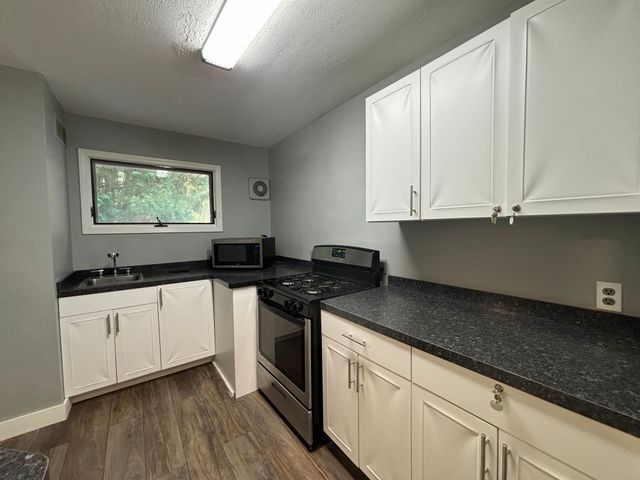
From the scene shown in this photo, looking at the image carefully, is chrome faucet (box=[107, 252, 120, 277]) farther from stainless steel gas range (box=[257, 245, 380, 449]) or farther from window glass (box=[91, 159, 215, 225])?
stainless steel gas range (box=[257, 245, 380, 449])

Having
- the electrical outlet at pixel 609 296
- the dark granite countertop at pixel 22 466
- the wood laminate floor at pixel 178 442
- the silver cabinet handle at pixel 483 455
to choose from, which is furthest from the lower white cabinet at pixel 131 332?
the electrical outlet at pixel 609 296

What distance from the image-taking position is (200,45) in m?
→ 1.49

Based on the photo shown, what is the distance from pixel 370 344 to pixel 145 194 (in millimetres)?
2738

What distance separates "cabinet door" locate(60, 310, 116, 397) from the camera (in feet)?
6.18

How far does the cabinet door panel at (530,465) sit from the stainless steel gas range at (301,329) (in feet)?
3.07

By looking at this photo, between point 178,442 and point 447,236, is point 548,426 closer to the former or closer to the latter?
point 447,236

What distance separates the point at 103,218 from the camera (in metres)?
2.51

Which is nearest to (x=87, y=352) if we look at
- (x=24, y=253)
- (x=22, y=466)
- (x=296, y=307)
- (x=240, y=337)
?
(x=24, y=253)

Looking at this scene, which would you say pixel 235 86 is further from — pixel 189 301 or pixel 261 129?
pixel 189 301

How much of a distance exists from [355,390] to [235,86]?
84.6 inches

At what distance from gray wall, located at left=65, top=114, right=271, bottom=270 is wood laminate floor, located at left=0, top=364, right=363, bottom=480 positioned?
129 centimetres

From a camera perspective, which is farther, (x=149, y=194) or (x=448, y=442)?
(x=149, y=194)

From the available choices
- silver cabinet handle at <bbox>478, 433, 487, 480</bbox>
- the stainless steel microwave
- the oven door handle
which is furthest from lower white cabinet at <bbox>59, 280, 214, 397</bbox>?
silver cabinet handle at <bbox>478, 433, 487, 480</bbox>

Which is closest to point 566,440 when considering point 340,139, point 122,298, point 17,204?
point 340,139
